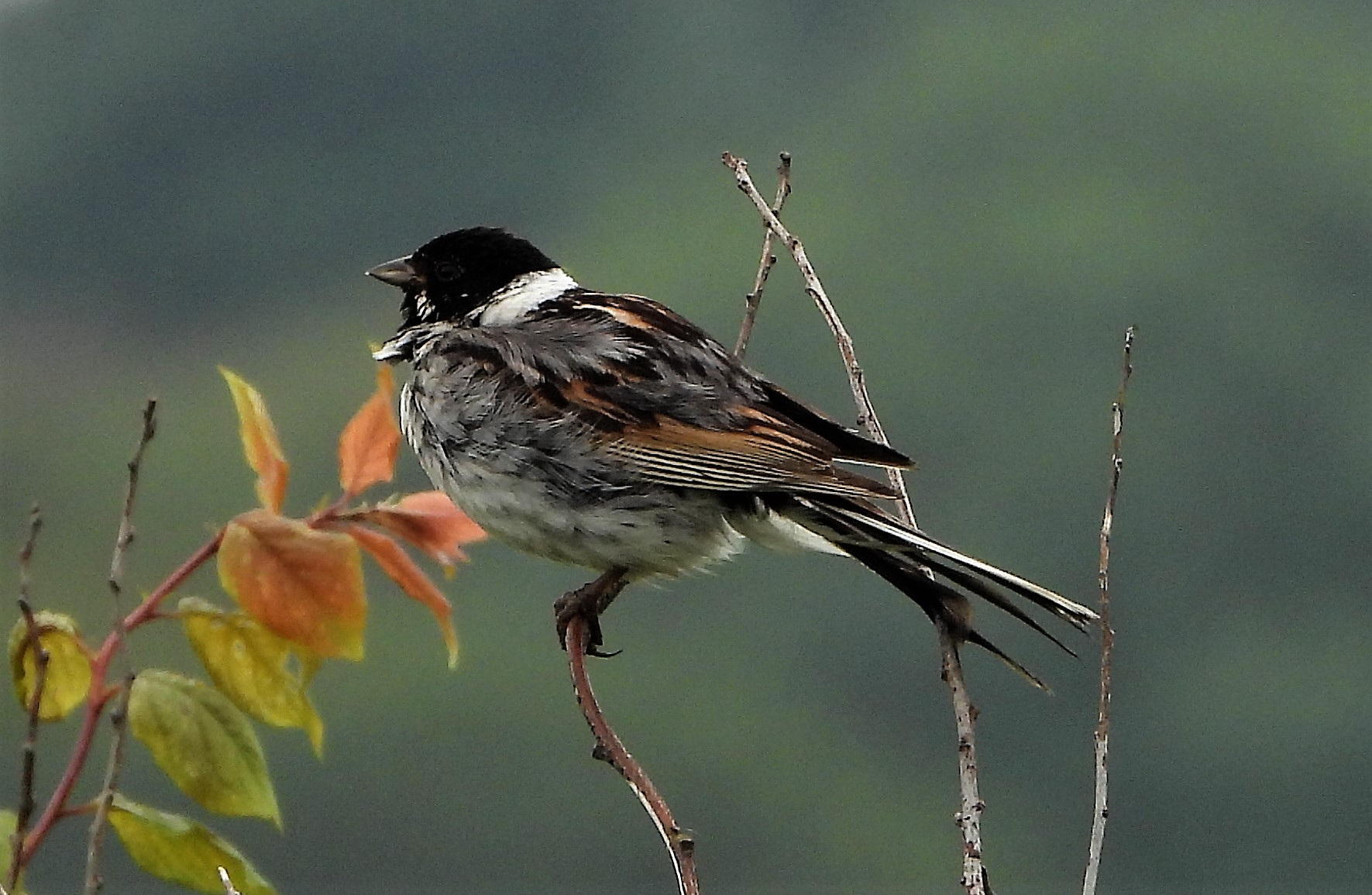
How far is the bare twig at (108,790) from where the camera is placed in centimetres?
193

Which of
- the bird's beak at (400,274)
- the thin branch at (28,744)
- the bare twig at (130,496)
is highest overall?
the bird's beak at (400,274)

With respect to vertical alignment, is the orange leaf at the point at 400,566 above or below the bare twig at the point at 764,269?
below

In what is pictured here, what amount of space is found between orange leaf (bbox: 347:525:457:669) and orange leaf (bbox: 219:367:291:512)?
129 millimetres

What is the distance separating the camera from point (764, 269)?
341 cm

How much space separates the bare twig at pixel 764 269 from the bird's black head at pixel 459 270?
0.96m

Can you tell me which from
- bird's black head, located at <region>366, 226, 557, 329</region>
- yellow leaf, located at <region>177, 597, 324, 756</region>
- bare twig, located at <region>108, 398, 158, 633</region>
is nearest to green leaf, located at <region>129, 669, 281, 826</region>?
yellow leaf, located at <region>177, 597, 324, 756</region>

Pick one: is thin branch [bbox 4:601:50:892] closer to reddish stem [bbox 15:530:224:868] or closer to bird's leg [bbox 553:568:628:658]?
reddish stem [bbox 15:530:224:868]

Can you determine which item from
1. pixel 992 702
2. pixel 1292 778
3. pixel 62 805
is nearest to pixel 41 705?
pixel 62 805

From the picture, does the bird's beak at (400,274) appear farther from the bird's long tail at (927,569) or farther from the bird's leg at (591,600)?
the bird's long tail at (927,569)

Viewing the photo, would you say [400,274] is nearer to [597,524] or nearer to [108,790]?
[597,524]

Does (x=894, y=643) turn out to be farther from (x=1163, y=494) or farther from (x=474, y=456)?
(x=474, y=456)

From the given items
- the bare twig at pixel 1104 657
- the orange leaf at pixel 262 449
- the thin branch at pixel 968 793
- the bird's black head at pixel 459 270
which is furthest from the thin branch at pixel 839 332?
the orange leaf at pixel 262 449

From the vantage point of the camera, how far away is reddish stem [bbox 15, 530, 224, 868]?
6.86 feet

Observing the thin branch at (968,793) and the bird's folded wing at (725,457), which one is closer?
the thin branch at (968,793)
